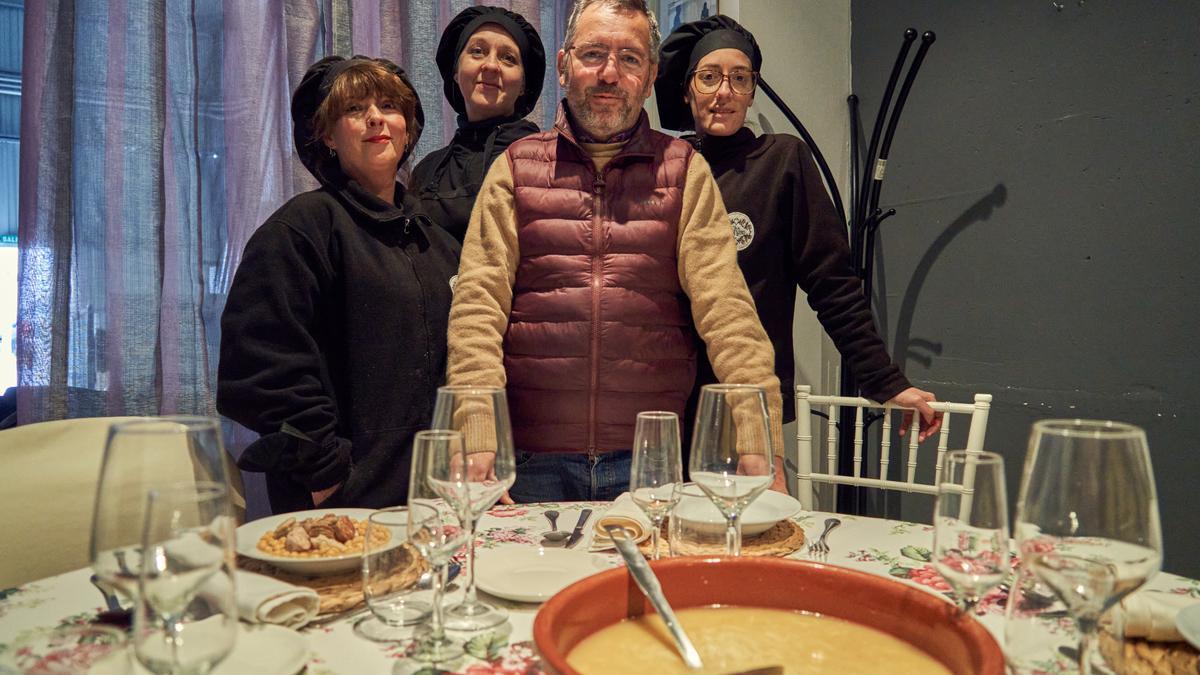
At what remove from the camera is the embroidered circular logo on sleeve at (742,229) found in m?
2.01

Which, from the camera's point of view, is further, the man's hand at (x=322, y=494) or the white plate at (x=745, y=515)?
the man's hand at (x=322, y=494)

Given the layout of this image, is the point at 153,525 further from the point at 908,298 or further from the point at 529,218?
the point at 908,298

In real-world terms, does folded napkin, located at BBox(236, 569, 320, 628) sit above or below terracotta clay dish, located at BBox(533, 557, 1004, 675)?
below

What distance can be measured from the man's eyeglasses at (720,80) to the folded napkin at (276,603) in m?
1.61

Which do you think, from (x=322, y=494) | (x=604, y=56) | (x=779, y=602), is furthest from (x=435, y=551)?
(x=604, y=56)

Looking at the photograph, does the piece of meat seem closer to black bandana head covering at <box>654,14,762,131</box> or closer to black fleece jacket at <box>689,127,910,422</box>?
black fleece jacket at <box>689,127,910,422</box>

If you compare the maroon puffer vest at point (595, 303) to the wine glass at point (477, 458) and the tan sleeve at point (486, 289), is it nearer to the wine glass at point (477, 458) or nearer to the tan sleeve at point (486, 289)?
the tan sleeve at point (486, 289)

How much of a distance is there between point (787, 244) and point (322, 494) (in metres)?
1.25

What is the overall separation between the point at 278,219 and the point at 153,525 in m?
1.25

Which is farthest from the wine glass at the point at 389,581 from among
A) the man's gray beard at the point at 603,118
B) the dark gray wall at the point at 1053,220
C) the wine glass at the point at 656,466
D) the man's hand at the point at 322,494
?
the dark gray wall at the point at 1053,220

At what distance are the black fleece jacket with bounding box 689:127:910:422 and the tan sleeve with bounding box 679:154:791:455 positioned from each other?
415 millimetres

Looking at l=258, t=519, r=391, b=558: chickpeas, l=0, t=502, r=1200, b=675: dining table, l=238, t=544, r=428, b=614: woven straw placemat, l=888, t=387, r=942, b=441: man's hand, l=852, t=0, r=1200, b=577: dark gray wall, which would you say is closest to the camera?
l=0, t=502, r=1200, b=675: dining table

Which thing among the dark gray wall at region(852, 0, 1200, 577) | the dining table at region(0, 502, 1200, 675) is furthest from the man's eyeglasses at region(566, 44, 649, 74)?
the dark gray wall at region(852, 0, 1200, 577)

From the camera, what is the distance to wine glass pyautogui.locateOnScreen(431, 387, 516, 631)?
81 cm
